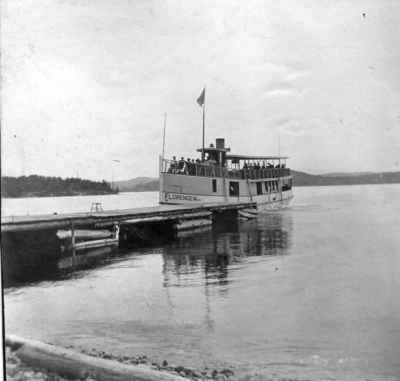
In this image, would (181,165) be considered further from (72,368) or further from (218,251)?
(72,368)

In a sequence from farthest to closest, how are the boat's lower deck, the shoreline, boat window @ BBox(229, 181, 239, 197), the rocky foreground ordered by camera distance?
boat window @ BBox(229, 181, 239, 197), the boat's lower deck, the rocky foreground, the shoreline

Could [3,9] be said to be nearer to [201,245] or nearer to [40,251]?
[40,251]

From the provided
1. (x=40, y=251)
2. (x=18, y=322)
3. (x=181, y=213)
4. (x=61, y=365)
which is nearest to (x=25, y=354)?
(x=61, y=365)

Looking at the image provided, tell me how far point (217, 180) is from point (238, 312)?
29.6 meters

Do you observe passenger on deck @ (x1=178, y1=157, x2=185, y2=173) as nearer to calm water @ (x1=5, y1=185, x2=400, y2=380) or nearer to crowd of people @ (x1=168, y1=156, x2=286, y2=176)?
crowd of people @ (x1=168, y1=156, x2=286, y2=176)

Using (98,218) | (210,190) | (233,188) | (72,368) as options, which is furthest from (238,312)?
(233,188)

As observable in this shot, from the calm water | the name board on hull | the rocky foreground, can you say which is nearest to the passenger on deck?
the name board on hull

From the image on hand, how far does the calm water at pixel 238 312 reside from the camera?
6.86 metres

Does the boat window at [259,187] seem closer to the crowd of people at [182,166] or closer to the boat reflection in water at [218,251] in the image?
the crowd of people at [182,166]

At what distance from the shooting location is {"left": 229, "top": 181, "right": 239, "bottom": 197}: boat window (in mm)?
40219

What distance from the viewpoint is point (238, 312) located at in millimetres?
9000

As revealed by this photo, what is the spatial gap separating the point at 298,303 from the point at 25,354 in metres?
6.17

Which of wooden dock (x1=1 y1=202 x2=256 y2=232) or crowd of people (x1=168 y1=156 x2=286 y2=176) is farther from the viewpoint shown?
crowd of people (x1=168 y1=156 x2=286 y2=176)

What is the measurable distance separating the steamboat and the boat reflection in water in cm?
781
